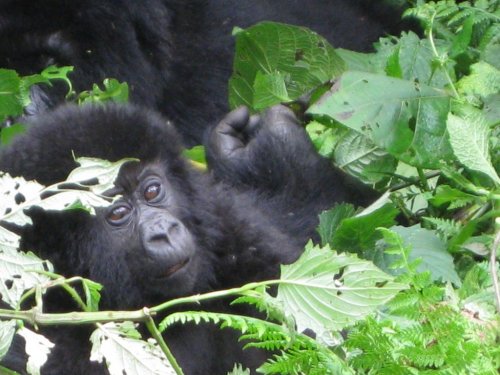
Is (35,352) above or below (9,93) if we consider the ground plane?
above

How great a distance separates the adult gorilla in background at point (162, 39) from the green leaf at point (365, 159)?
127 centimetres

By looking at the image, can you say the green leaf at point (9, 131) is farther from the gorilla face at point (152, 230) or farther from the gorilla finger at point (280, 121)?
the gorilla finger at point (280, 121)

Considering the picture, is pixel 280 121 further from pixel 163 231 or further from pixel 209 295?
pixel 209 295

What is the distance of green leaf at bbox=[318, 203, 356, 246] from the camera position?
3754 mm

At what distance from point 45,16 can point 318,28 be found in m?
1.32

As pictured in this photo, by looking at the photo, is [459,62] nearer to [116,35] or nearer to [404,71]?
[404,71]

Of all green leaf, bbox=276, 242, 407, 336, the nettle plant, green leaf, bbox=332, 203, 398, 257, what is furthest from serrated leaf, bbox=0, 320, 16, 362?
green leaf, bbox=332, 203, 398, 257

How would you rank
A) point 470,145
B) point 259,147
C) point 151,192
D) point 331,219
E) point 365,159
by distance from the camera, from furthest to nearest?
point 259,147, point 365,159, point 331,219, point 151,192, point 470,145

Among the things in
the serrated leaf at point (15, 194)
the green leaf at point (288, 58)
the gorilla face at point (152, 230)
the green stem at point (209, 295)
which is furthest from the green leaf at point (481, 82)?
the serrated leaf at point (15, 194)

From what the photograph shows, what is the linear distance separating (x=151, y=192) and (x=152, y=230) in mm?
224

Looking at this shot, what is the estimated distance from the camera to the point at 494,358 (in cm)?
262

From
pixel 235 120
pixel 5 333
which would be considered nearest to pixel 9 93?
pixel 235 120

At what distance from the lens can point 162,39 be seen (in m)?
5.18

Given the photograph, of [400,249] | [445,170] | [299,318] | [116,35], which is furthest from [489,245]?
[116,35]
